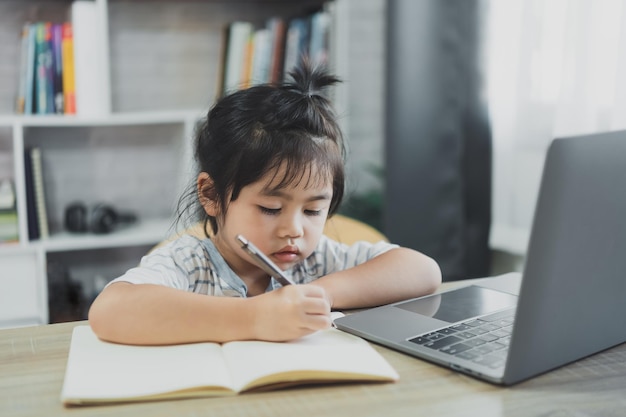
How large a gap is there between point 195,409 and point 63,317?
6.19 feet

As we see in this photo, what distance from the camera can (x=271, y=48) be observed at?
254 cm

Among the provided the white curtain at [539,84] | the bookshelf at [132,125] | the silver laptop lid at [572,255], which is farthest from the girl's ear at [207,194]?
the bookshelf at [132,125]

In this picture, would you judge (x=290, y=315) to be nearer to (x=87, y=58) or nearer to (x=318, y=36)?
(x=87, y=58)

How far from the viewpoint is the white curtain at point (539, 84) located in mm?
1814

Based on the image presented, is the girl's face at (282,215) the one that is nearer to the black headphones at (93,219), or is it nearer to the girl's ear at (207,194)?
the girl's ear at (207,194)

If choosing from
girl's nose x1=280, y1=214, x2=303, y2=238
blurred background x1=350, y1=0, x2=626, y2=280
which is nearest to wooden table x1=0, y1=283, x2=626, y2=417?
girl's nose x1=280, y1=214, x2=303, y2=238

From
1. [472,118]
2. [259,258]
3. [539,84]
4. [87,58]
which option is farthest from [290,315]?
[87,58]

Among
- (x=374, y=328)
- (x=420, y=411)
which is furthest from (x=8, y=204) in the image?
(x=420, y=411)

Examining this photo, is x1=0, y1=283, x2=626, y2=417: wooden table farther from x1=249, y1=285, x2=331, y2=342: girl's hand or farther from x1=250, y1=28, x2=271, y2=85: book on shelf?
x1=250, y1=28, x2=271, y2=85: book on shelf

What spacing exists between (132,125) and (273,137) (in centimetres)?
170

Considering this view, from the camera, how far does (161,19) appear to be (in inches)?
106

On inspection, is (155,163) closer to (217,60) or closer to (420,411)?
(217,60)

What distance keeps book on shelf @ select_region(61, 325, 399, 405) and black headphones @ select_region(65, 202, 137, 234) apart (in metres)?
1.64

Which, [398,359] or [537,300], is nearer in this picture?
[537,300]
